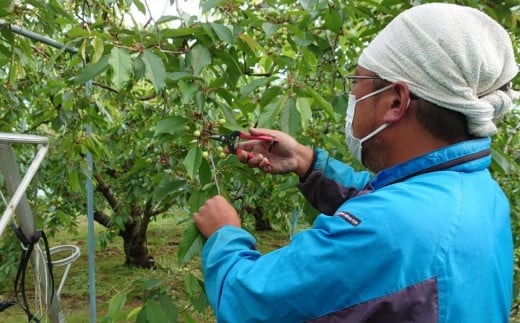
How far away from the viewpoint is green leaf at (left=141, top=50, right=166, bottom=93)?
1.39 m

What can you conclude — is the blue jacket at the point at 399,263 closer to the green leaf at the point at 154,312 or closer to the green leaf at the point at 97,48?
the green leaf at the point at 154,312

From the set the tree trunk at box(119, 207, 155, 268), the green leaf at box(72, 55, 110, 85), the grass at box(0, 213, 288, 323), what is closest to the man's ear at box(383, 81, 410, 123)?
the green leaf at box(72, 55, 110, 85)

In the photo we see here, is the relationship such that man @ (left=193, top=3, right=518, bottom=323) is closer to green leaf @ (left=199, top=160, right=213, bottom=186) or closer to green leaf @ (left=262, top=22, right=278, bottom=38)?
green leaf @ (left=199, top=160, right=213, bottom=186)

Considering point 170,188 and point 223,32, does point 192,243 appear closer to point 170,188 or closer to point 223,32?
point 170,188

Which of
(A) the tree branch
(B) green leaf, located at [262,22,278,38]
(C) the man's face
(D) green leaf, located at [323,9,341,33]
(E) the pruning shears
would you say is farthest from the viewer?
(A) the tree branch

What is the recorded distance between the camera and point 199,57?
1.55 metres

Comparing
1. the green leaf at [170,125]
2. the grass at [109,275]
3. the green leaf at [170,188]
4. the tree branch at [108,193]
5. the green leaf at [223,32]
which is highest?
the green leaf at [223,32]

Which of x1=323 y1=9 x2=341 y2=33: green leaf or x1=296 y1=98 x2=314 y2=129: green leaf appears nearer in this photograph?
x1=296 y1=98 x2=314 y2=129: green leaf

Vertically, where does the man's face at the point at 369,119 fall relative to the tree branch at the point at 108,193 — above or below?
above

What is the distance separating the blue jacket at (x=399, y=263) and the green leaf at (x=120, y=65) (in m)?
0.62

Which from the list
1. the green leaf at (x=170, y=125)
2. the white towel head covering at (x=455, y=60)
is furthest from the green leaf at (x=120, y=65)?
the white towel head covering at (x=455, y=60)

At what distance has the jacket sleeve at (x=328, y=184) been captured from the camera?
5.59ft

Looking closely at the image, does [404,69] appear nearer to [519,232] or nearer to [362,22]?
[362,22]

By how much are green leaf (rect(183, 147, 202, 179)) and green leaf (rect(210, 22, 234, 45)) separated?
338mm
